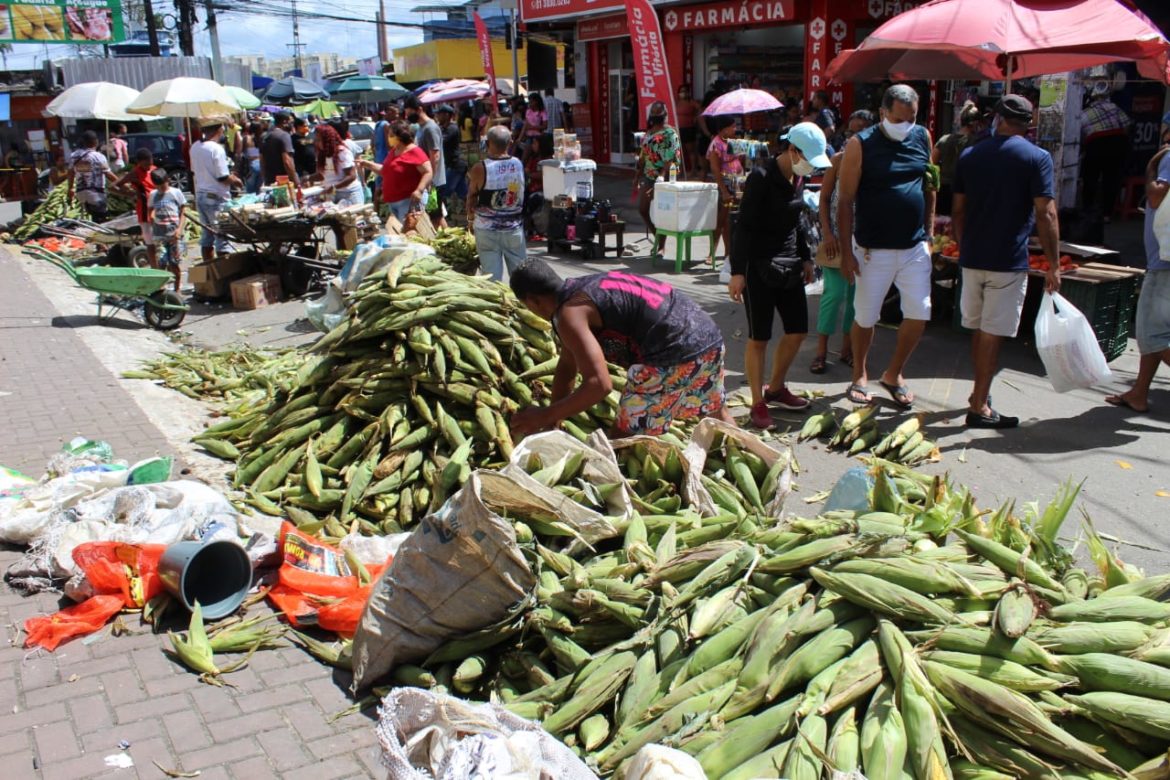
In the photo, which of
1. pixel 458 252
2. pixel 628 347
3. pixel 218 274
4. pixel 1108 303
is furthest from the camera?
pixel 218 274

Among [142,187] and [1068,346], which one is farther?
[142,187]

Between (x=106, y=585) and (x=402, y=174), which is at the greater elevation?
(x=402, y=174)

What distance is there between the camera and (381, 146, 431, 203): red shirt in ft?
33.5

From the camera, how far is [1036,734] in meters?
2.46

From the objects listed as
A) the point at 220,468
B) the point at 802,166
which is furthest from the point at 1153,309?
the point at 220,468

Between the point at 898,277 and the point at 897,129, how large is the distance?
0.97 m

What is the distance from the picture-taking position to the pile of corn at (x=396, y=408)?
5.14 metres

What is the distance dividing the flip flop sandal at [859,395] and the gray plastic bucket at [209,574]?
13.6 ft

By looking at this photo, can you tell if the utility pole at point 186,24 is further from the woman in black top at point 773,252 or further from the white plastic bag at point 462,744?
the white plastic bag at point 462,744

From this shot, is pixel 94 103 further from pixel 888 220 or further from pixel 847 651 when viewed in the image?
pixel 847 651

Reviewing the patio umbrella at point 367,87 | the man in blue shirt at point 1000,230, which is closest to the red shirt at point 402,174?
the man in blue shirt at point 1000,230

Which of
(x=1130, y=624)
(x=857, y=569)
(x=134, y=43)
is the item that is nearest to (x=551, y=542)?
(x=857, y=569)

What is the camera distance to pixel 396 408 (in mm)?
5395

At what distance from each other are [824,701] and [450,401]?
10.8 feet
